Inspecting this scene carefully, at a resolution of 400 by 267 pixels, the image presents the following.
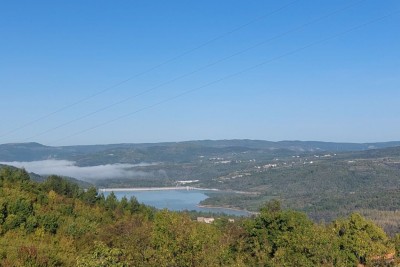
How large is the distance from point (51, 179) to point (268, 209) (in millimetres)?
30835

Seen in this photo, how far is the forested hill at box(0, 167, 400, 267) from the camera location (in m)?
20.8

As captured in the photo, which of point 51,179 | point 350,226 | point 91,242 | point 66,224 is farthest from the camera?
point 51,179

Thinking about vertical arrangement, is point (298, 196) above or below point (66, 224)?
below

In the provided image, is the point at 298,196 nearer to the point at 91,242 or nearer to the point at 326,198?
the point at 326,198

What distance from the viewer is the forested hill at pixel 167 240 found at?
20.8 metres

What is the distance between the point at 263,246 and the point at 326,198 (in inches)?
5732

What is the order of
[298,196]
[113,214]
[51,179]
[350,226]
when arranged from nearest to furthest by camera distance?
[350,226] → [113,214] → [51,179] → [298,196]

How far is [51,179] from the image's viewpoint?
57094 mm

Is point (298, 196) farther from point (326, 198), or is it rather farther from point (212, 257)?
point (212, 257)

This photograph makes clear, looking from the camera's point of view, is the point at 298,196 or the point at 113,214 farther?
the point at 298,196

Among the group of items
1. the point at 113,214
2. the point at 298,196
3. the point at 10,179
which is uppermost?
the point at 10,179

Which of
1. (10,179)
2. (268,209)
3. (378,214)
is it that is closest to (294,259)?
(268,209)

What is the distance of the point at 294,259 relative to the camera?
25.1 m

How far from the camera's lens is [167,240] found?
74.4 feet
